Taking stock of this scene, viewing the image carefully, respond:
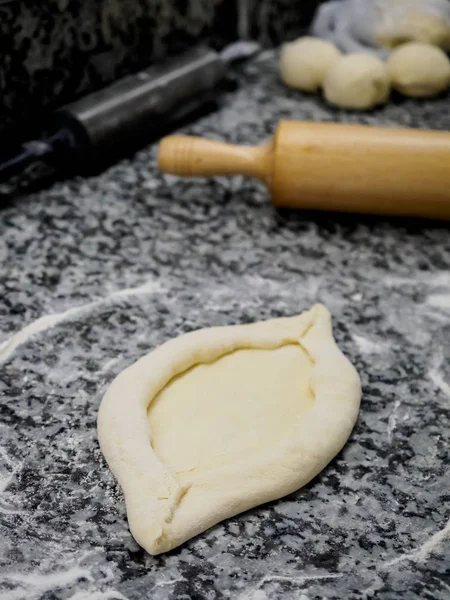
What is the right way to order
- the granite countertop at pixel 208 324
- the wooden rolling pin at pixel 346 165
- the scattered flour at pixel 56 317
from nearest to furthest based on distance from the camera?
1. the granite countertop at pixel 208 324
2. the scattered flour at pixel 56 317
3. the wooden rolling pin at pixel 346 165

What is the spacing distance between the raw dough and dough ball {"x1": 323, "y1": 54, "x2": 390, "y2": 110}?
0.87 meters

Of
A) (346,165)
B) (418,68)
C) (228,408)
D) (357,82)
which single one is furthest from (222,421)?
(418,68)

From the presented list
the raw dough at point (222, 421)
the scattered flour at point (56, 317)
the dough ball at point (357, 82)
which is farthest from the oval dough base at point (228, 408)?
the dough ball at point (357, 82)

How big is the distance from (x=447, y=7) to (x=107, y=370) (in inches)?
58.4

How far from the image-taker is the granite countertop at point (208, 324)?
2.67 feet

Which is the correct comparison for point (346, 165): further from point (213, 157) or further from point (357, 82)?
point (357, 82)

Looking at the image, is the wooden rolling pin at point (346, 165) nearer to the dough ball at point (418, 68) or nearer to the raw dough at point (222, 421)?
the raw dough at point (222, 421)

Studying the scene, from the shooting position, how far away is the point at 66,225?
1.40 meters

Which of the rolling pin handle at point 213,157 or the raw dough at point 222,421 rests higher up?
the rolling pin handle at point 213,157

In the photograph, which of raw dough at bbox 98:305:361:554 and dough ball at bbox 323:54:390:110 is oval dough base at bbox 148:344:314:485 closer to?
raw dough at bbox 98:305:361:554

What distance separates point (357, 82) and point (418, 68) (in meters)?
0.19

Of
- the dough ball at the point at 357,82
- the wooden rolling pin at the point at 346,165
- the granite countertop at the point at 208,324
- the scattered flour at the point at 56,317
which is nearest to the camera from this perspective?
the granite countertop at the point at 208,324

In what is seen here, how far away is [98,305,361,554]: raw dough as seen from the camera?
2.78 ft

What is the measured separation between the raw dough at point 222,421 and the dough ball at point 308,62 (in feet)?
3.14
